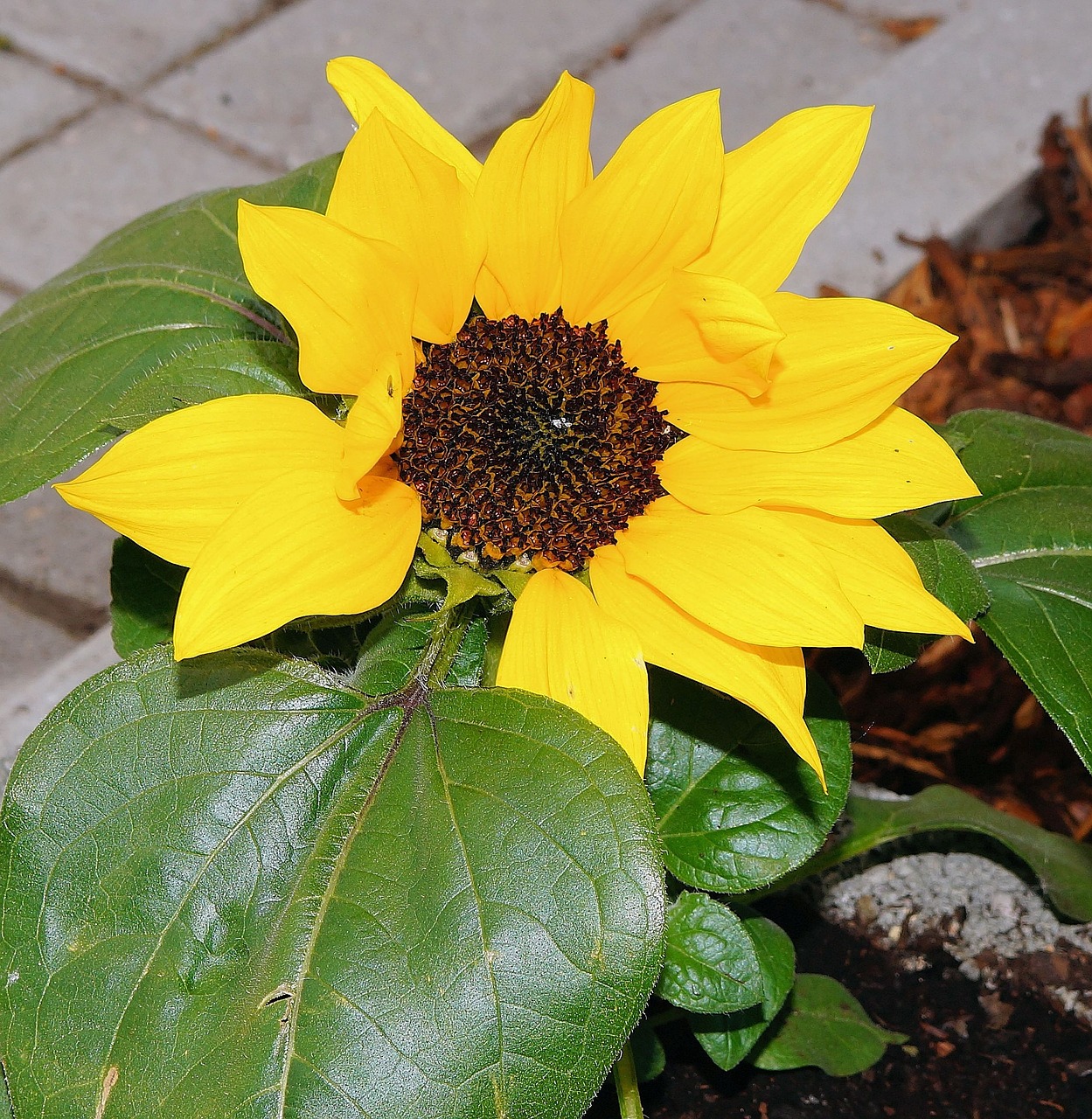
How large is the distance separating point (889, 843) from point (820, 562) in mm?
800

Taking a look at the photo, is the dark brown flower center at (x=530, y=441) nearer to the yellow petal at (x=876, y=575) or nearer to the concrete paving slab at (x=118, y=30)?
the yellow petal at (x=876, y=575)

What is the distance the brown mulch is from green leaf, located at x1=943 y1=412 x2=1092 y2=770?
0.19 m

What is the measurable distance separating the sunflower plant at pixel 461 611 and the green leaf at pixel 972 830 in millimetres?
395

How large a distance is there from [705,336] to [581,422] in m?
0.11

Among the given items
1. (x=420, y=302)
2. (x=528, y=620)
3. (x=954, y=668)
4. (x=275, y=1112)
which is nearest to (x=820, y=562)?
(x=528, y=620)

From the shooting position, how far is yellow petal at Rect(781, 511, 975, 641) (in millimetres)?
1037

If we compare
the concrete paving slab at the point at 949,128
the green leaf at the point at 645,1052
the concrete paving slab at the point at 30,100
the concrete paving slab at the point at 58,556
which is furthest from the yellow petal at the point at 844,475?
the concrete paving slab at the point at 30,100

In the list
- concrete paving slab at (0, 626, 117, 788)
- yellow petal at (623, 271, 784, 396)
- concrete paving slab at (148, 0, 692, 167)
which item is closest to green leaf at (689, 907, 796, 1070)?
yellow petal at (623, 271, 784, 396)

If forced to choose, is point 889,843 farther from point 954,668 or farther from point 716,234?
point 716,234

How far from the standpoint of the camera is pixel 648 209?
3.61ft

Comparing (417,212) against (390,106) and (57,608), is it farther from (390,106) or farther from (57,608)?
(57,608)

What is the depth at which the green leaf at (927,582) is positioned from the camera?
1.15 m

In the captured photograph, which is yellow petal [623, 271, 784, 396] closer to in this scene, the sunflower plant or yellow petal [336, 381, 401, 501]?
the sunflower plant

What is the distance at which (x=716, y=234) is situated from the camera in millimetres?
1123
